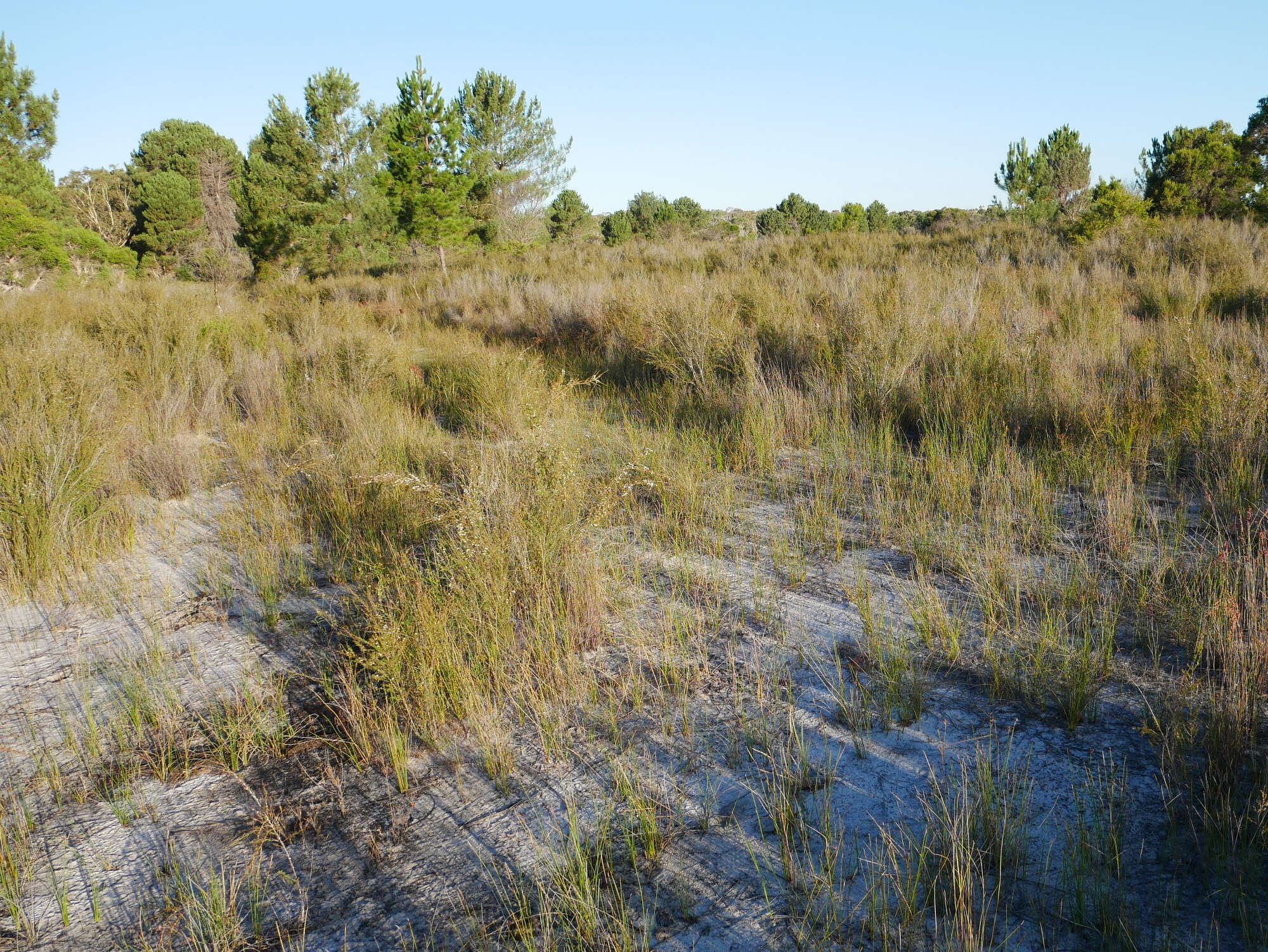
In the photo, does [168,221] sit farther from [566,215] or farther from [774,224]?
[774,224]

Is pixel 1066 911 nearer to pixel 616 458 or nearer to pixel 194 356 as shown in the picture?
pixel 616 458

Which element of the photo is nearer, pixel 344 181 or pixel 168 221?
pixel 344 181

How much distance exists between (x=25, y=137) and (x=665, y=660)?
152 feet

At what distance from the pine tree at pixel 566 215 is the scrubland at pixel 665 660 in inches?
1183

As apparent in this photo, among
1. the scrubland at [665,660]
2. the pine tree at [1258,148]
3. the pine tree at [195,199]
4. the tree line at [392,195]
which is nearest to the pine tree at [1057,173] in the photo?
the tree line at [392,195]

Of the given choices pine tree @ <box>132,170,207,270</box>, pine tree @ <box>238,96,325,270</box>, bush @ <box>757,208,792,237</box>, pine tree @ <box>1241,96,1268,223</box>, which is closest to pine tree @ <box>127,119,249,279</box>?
pine tree @ <box>132,170,207,270</box>

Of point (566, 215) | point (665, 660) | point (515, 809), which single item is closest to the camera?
point (515, 809)

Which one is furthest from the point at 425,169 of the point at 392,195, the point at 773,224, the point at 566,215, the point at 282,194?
the point at 773,224

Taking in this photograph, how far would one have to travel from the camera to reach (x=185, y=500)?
17.0 feet

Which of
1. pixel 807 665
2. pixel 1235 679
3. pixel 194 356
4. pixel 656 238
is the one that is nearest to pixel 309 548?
pixel 807 665

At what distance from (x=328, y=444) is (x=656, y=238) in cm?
2209

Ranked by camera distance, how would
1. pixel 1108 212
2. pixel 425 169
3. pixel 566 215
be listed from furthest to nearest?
pixel 566 215 < pixel 425 169 < pixel 1108 212

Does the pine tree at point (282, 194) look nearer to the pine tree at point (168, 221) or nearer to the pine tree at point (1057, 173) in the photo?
the pine tree at point (168, 221)

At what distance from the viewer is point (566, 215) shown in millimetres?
34469
